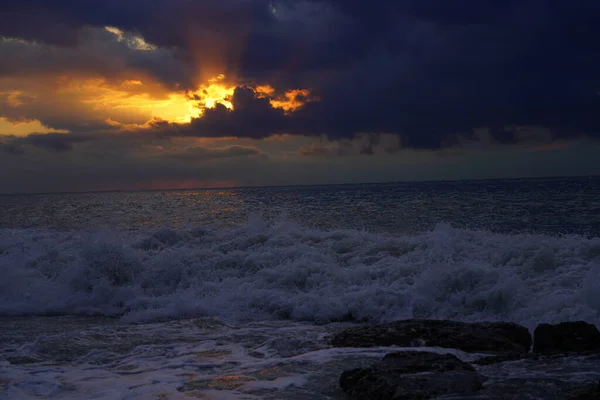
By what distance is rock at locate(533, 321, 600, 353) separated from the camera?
7.57 m

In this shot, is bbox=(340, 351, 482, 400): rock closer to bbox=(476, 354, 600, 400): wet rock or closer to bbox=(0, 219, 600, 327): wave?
bbox=(476, 354, 600, 400): wet rock

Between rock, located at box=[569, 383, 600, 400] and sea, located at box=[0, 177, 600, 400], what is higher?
rock, located at box=[569, 383, 600, 400]

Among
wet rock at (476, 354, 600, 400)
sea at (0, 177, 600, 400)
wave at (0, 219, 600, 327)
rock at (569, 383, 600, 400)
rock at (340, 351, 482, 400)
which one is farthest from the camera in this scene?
wave at (0, 219, 600, 327)

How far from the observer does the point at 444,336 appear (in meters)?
8.50

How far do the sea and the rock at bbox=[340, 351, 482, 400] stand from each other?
0.34 meters

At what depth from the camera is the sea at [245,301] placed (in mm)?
7480

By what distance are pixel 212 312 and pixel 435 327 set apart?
540cm

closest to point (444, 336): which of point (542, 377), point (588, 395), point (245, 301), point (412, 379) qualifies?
point (542, 377)

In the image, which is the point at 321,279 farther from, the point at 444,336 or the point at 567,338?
the point at 567,338

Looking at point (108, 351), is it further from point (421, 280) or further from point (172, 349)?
point (421, 280)

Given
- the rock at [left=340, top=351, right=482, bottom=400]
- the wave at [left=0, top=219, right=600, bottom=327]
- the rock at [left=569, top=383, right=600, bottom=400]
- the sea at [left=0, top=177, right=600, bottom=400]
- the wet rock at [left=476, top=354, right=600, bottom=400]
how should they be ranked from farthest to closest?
the wave at [left=0, top=219, right=600, bottom=327] < the sea at [left=0, top=177, right=600, bottom=400] < the rock at [left=340, top=351, right=482, bottom=400] < the wet rock at [left=476, top=354, right=600, bottom=400] < the rock at [left=569, top=383, right=600, bottom=400]

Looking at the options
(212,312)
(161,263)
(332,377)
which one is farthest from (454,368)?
(161,263)

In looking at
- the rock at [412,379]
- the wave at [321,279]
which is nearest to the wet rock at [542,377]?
the rock at [412,379]

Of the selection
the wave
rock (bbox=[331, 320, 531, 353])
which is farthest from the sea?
rock (bbox=[331, 320, 531, 353])
